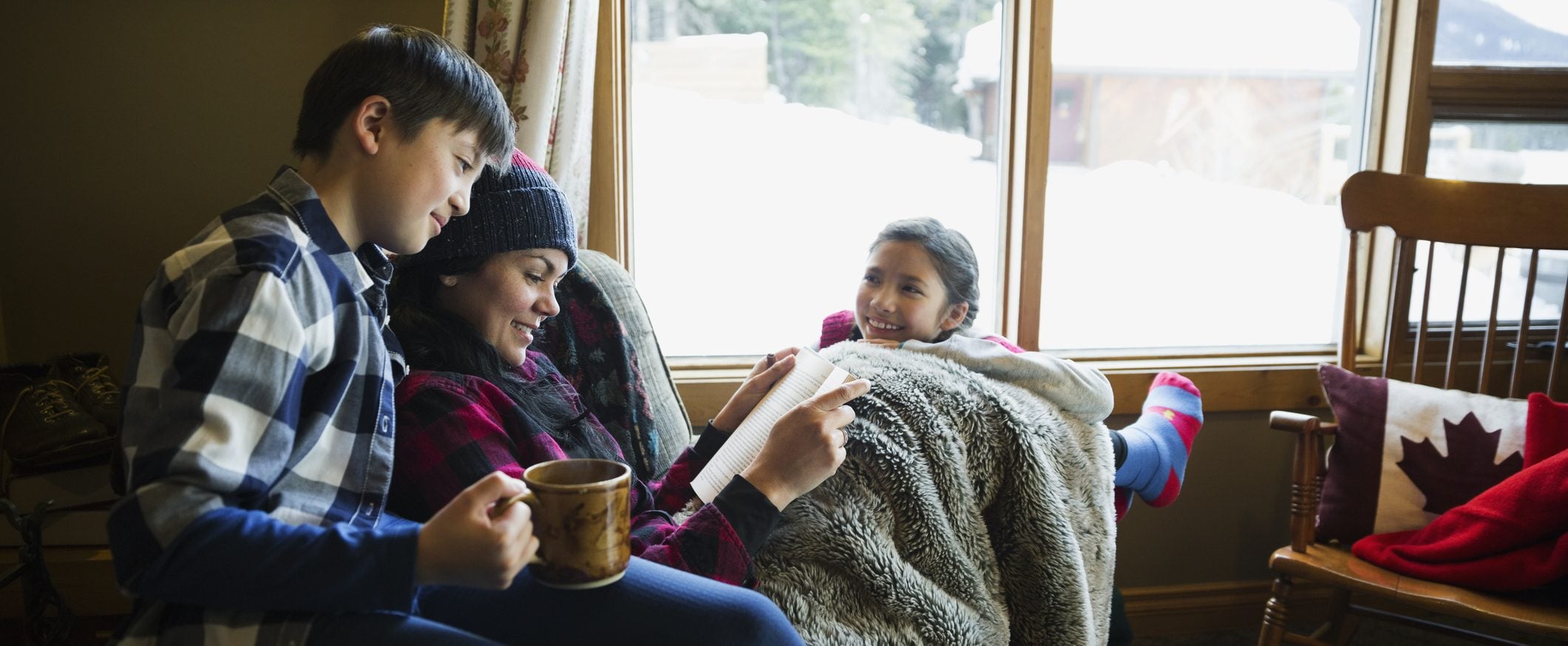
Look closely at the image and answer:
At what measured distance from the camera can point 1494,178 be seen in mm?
2266

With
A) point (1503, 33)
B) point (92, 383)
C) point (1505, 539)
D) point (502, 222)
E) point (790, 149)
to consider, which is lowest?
point (1505, 539)

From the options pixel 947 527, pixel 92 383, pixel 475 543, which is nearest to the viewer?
pixel 475 543

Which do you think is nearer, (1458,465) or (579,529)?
(579,529)

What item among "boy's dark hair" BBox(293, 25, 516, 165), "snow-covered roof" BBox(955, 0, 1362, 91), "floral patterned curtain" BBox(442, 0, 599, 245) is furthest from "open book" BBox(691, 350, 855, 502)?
"snow-covered roof" BBox(955, 0, 1362, 91)

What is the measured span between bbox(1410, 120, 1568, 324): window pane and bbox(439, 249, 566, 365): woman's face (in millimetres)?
2097

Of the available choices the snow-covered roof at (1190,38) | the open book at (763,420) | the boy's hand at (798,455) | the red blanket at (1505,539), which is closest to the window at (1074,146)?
the snow-covered roof at (1190,38)

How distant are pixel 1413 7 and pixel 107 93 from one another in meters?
2.65

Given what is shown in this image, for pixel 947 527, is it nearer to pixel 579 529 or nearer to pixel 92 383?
pixel 579 529

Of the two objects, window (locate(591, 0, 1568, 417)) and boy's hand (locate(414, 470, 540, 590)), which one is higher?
window (locate(591, 0, 1568, 417))

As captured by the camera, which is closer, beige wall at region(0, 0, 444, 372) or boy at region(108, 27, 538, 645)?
boy at region(108, 27, 538, 645)

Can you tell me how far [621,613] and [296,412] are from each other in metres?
0.35

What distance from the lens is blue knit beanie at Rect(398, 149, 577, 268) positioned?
115 centimetres

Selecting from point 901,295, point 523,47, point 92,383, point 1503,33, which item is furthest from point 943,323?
point 1503,33

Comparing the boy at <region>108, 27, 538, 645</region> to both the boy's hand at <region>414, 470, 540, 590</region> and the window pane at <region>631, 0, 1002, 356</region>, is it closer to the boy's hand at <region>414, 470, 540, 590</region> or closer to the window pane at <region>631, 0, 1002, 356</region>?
the boy's hand at <region>414, 470, 540, 590</region>
